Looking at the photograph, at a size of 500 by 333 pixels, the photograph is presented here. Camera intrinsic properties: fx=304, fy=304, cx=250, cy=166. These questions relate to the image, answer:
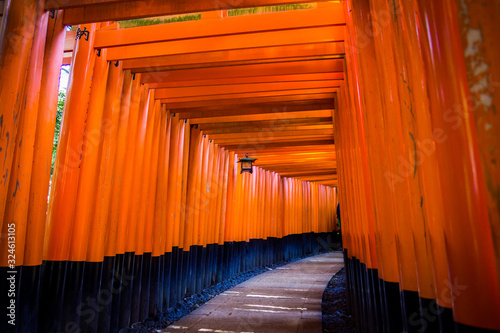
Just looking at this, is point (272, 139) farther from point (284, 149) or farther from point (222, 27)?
point (222, 27)

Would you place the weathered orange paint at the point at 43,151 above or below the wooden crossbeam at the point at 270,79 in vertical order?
below

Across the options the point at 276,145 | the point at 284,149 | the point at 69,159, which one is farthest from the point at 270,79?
the point at 284,149

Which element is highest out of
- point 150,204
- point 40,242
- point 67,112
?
point 67,112

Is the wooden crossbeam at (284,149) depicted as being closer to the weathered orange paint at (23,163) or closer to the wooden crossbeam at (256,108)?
the wooden crossbeam at (256,108)

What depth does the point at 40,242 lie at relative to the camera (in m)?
3.05

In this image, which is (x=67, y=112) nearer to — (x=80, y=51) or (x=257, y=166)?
(x=80, y=51)

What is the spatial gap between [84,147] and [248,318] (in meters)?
3.93

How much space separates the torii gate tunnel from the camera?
997 millimetres

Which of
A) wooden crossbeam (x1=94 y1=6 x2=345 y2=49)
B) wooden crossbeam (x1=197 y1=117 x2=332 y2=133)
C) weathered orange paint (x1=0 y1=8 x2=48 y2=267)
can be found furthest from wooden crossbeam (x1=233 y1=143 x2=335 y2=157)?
weathered orange paint (x1=0 y1=8 x2=48 y2=267)

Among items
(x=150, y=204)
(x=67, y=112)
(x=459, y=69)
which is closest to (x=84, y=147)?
(x=67, y=112)

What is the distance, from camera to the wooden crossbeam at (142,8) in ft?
11.0

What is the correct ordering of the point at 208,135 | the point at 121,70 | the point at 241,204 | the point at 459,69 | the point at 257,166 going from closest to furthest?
the point at 459,69, the point at 121,70, the point at 208,135, the point at 241,204, the point at 257,166

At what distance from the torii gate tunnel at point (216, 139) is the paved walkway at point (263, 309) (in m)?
0.78

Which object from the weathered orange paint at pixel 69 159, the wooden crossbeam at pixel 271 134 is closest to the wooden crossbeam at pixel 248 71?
the weathered orange paint at pixel 69 159
